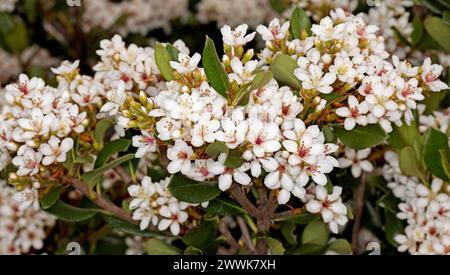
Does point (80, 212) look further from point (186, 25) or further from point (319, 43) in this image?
point (186, 25)

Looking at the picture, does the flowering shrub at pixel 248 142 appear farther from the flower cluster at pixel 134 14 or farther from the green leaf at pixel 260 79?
the flower cluster at pixel 134 14

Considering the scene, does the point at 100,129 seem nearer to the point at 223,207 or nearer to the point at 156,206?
the point at 156,206

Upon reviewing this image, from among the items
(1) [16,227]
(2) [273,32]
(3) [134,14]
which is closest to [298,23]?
(2) [273,32]

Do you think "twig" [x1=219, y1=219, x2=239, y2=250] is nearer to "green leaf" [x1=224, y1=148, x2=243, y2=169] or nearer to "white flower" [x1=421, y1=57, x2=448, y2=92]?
"green leaf" [x1=224, y1=148, x2=243, y2=169]

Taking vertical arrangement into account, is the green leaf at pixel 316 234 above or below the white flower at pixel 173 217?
below

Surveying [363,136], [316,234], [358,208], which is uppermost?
[363,136]

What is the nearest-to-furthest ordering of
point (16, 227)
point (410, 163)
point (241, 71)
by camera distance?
point (241, 71) < point (410, 163) < point (16, 227)

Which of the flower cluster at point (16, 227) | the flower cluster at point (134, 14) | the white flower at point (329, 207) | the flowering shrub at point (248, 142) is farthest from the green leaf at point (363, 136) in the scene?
the flower cluster at point (134, 14)
